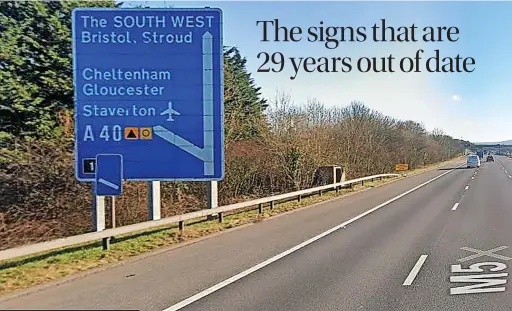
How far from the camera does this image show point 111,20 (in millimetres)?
13000

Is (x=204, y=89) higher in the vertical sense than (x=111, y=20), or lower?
lower

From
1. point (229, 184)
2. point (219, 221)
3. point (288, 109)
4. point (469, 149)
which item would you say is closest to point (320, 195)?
point (229, 184)

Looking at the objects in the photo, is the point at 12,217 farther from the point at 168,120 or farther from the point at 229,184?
the point at 229,184

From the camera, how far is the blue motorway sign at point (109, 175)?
1134 centimetres

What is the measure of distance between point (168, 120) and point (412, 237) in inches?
258

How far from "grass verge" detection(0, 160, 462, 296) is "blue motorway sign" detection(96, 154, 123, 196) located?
3.96 feet

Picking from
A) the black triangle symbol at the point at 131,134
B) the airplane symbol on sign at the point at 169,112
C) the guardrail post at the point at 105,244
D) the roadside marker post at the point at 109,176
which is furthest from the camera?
the airplane symbol on sign at the point at 169,112

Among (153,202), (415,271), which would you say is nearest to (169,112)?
(153,202)

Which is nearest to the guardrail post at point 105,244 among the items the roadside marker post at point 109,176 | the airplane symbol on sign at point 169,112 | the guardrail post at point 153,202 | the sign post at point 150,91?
the roadside marker post at point 109,176

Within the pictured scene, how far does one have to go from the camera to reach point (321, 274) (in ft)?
27.1

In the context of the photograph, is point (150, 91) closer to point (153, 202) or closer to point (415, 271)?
point (153, 202)

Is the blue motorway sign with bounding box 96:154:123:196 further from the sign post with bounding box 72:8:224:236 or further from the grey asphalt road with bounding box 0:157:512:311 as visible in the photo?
the grey asphalt road with bounding box 0:157:512:311

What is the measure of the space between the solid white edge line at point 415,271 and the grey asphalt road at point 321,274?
17mm

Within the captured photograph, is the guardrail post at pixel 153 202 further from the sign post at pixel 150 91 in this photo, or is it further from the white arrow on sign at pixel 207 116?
the white arrow on sign at pixel 207 116
